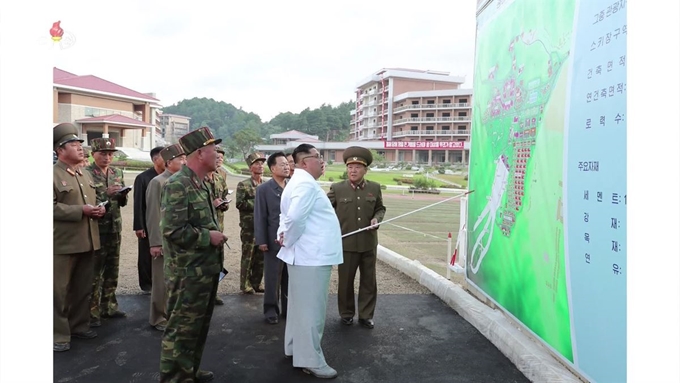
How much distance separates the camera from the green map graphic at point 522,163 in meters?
3.50

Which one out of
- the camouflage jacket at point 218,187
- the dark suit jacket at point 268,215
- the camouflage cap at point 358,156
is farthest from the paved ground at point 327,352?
the camouflage cap at point 358,156

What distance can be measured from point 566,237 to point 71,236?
382cm

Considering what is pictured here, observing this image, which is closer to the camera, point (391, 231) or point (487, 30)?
point (487, 30)

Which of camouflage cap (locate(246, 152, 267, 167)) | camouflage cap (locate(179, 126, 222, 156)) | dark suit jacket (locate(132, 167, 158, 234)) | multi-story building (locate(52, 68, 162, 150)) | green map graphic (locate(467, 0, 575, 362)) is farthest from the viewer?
multi-story building (locate(52, 68, 162, 150))

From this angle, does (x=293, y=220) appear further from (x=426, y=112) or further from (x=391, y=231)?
(x=426, y=112)

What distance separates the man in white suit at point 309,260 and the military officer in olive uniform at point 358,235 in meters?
1.27

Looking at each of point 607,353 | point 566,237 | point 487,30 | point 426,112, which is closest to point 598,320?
point 607,353

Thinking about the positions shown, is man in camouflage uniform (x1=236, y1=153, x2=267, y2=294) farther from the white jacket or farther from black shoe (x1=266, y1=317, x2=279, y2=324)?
the white jacket

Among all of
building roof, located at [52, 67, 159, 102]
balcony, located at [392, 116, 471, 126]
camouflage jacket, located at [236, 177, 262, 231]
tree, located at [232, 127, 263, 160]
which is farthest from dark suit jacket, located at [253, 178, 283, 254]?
balcony, located at [392, 116, 471, 126]

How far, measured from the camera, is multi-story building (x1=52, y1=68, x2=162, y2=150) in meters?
39.6

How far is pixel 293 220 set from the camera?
3.55m

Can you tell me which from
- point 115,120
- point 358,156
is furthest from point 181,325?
point 115,120

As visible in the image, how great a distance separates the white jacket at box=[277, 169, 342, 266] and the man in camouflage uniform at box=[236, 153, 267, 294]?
2.35 meters

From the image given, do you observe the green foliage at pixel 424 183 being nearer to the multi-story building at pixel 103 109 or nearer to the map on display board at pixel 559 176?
the map on display board at pixel 559 176
